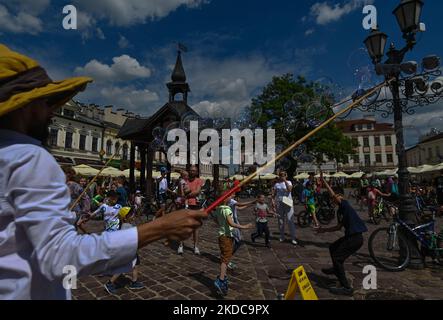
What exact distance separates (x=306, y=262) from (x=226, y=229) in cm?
259

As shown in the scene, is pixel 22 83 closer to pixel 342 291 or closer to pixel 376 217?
pixel 342 291

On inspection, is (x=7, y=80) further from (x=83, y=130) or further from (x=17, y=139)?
(x=83, y=130)

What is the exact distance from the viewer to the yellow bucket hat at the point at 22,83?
1099mm

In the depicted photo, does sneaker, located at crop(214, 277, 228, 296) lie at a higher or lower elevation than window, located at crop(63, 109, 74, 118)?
lower

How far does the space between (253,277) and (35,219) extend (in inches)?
206

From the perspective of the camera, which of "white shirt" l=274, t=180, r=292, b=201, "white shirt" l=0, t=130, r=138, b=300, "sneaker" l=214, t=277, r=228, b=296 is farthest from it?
"white shirt" l=274, t=180, r=292, b=201

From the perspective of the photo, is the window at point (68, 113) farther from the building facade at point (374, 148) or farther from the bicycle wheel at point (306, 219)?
the building facade at point (374, 148)

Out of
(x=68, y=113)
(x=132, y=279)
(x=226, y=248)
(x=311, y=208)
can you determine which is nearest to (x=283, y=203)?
(x=311, y=208)

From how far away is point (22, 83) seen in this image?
1.15 metres

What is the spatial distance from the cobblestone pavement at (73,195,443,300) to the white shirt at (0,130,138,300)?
3.83 metres

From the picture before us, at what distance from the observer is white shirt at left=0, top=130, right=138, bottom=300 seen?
994 mm

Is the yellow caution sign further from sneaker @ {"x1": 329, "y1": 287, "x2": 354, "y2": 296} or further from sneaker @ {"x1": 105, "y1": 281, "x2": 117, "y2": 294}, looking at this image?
sneaker @ {"x1": 105, "y1": 281, "x2": 117, "y2": 294}

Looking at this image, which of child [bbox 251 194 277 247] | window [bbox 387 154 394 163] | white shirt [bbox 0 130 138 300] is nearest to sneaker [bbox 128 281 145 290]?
child [bbox 251 194 277 247]
